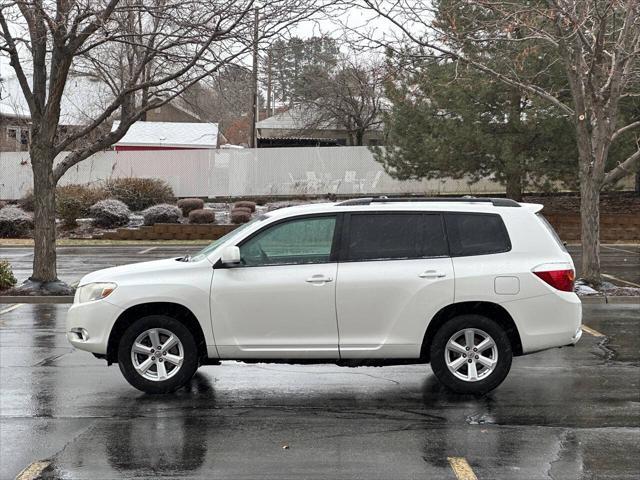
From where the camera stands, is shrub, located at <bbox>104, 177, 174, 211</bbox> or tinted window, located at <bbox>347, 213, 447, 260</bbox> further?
shrub, located at <bbox>104, 177, 174, 211</bbox>

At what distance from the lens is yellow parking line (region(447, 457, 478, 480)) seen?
5.57m

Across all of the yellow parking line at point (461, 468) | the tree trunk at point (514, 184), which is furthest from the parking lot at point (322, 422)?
the tree trunk at point (514, 184)

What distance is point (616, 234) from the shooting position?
27.9m

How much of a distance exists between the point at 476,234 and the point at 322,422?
2.35m

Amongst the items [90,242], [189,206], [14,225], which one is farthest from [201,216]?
[14,225]

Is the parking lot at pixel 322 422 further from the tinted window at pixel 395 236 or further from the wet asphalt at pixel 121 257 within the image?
the wet asphalt at pixel 121 257

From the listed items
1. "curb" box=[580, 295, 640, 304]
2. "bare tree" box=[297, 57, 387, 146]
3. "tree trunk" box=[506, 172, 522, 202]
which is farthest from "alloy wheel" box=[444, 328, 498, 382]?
"bare tree" box=[297, 57, 387, 146]

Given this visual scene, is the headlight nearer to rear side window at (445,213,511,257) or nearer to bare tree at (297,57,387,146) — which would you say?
rear side window at (445,213,511,257)

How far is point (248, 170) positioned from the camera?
36.8 meters

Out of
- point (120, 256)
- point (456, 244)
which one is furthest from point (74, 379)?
point (120, 256)

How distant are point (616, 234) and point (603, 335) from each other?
58.3 ft

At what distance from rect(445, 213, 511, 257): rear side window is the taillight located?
0.41 meters

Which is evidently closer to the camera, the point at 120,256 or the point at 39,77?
the point at 39,77

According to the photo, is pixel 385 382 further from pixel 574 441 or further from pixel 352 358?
pixel 574 441
